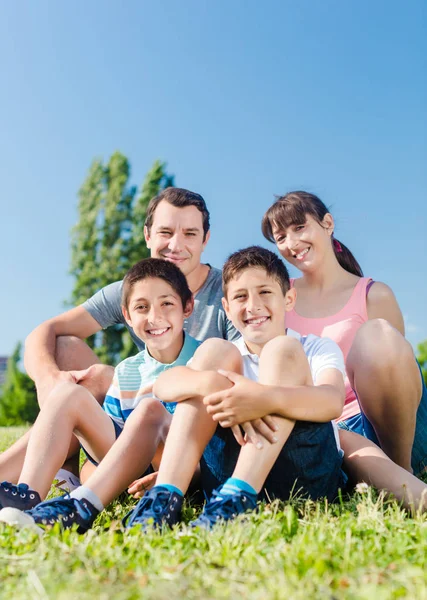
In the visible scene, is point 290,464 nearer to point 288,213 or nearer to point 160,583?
point 160,583

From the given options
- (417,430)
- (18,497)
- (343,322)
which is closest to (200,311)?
(343,322)

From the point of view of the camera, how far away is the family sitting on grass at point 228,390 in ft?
8.08

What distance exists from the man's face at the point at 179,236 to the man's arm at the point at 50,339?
71 cm

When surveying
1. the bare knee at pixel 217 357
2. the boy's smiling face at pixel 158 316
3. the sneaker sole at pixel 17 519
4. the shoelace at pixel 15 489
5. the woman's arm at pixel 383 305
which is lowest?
the sneaker sole at pixel 17 519

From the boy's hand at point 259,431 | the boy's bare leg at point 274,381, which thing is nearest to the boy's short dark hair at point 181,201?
the boy's bare leg at point 274,381

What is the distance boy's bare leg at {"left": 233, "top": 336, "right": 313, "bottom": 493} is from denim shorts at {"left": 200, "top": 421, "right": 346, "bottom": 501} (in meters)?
0.11

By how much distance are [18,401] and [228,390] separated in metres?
25.8

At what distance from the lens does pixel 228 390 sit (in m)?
2.47

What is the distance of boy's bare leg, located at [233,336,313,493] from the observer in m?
2.39

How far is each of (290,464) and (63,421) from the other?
1106mm

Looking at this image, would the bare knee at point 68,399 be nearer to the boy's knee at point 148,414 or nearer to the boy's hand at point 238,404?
the boy's knee at point 148,414

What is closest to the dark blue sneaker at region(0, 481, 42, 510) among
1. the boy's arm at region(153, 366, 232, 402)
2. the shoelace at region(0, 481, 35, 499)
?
the shoelace at region(0, 481, 35, 499)

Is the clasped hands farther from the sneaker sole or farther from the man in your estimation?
the man

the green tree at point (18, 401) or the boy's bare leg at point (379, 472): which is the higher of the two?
the boy's bare leg at point (379, 472)
